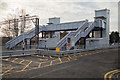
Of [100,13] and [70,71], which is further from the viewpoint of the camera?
[100,13]

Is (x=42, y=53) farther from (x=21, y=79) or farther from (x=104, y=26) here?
(x=104, y=26)

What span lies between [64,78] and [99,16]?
33634mm

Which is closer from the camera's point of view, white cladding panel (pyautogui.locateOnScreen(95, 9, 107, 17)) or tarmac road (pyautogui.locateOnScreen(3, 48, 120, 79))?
tarmac road (pyautogui.locateOnScreen(3, 48, 120, 79))

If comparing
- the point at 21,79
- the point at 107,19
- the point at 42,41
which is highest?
the point at 107,19

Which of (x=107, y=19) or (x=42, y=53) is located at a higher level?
(x=107, y=19)

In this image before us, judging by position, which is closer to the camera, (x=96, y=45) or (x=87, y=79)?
(x=87, y=79)

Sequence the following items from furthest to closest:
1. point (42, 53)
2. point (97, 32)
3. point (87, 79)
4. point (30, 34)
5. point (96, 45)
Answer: point (97, 32) < point (30, 34) < point (96, 45) < point (42, 53) < point (87, 79)

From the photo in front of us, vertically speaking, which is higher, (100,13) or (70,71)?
(100,13)

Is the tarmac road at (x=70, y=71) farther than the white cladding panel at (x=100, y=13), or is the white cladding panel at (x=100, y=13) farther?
the white cladding panel at (x=100, y=13)

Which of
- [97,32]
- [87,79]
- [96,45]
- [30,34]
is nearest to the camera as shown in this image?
[87,79]

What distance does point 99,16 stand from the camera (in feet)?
123

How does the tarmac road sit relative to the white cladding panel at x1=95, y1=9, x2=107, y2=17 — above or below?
below

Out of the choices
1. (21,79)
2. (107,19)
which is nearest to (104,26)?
(107,19)

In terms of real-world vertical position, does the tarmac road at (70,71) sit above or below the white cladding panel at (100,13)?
below
